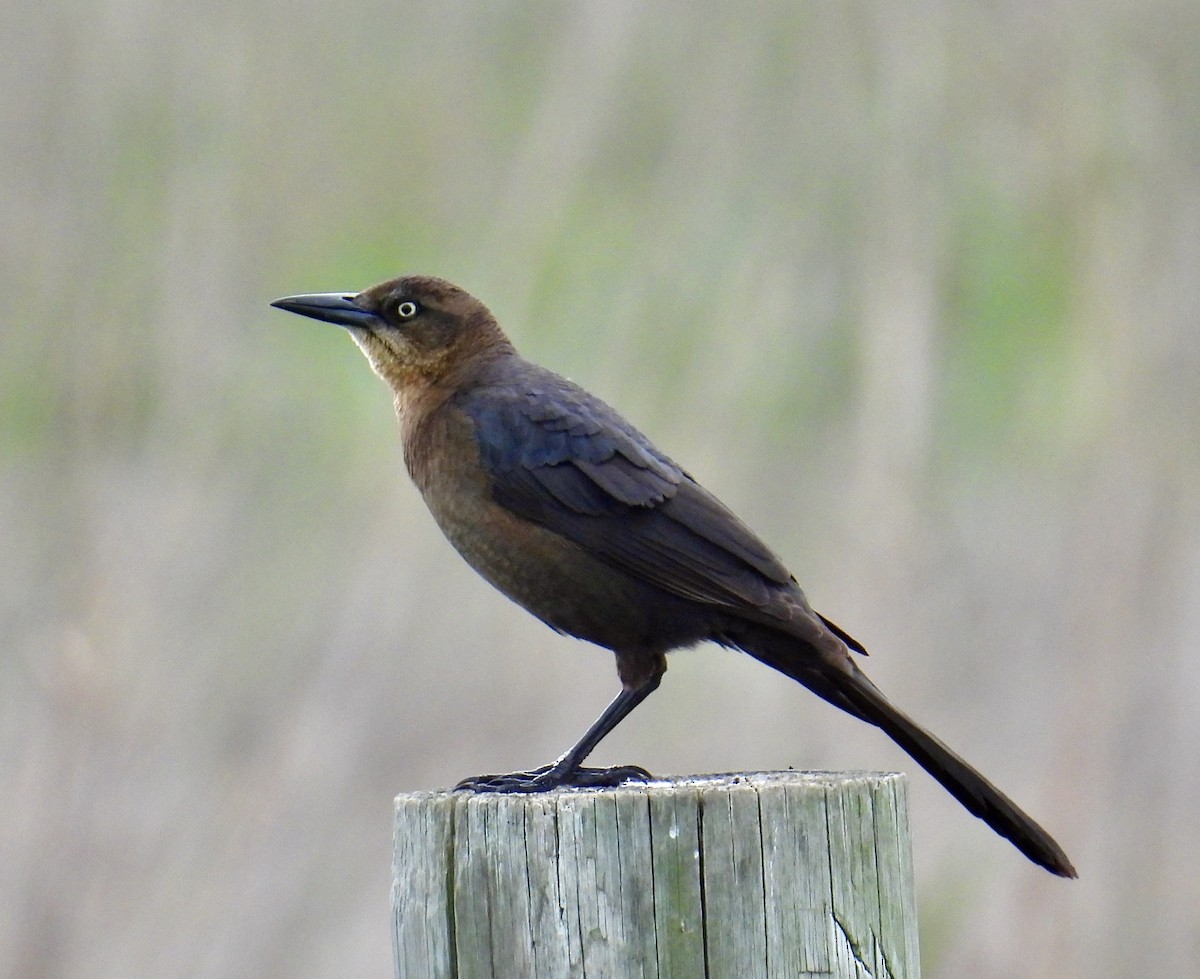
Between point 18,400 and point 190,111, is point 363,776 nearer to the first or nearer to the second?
point 18,400

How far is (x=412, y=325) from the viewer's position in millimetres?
4680

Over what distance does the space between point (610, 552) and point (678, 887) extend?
1.34 metres

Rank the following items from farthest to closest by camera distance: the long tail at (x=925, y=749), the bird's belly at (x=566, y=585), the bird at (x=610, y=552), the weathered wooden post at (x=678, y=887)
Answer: the bird's belly at (x=566, y=585), the bird at (x=610, y=552), the long tail at (x=925, y=749), the weathered wooden post at (x=678, y=887)

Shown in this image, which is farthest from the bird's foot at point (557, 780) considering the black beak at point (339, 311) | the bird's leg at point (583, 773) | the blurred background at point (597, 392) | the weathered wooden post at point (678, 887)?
the blurred background at point (597, 392)

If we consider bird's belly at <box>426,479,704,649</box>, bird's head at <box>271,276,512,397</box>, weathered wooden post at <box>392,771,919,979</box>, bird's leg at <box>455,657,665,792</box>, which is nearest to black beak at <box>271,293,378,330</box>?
bird's head at <box>271,276,512,397</box>

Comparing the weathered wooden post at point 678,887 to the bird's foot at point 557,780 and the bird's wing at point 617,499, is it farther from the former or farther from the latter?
the bird's wing at point 617,499

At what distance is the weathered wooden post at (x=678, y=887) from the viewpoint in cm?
258

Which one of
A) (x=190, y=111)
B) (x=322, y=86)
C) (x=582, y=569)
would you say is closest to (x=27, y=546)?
(x=190, y=111)

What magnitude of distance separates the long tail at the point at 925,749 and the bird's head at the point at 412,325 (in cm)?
130

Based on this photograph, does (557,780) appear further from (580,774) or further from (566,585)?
Answer: (566,585)

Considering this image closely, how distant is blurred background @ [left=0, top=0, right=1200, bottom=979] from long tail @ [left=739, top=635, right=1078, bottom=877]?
290cm

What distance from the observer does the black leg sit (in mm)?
3562

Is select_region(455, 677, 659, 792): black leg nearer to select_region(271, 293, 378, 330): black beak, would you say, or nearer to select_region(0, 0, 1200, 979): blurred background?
select_region(271, 293, 378, 330): black beak

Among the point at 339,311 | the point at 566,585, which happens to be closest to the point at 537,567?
the point at 566,585
